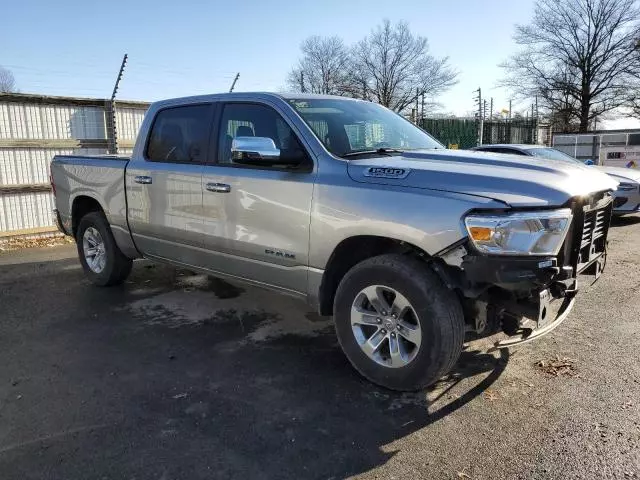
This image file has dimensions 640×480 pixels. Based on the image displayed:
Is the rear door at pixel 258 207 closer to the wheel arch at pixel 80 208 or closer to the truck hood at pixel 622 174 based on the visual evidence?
the wheel arch at pixel 80 208

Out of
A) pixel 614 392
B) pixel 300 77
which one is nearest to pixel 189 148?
pixel 614 392

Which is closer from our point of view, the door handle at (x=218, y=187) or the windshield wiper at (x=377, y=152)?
the windshield wiper at (x=377, y=152)

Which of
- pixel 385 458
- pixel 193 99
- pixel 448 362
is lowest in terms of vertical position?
pixel 385 458

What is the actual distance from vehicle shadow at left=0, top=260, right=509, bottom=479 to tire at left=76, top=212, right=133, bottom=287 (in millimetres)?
792

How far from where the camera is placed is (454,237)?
10.0 ft

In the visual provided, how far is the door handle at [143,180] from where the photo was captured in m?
5.09

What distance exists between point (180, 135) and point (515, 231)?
10.8 ft

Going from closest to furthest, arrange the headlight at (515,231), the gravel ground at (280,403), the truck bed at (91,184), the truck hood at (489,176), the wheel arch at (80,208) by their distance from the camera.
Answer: the gravel ground at (280,403), the headlight at (515,231), the truck hood at (489,176), the truck bed at (91,184), the wheel arch at (80,208)

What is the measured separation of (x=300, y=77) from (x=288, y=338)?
166ft

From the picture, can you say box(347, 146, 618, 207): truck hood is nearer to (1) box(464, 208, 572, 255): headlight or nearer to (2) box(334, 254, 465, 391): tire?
(1) box(464, 208, 572, 255): headlight

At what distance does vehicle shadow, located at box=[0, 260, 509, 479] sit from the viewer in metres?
2.79

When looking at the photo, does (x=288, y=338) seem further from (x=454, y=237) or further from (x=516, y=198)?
(x=516, y=198)

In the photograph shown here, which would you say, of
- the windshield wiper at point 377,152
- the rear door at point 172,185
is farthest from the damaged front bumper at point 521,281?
the rear door at point 172,185

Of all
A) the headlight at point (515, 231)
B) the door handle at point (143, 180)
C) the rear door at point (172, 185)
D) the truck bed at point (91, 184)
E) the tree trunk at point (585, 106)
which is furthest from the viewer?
the tree trunk at point (585, 106)
